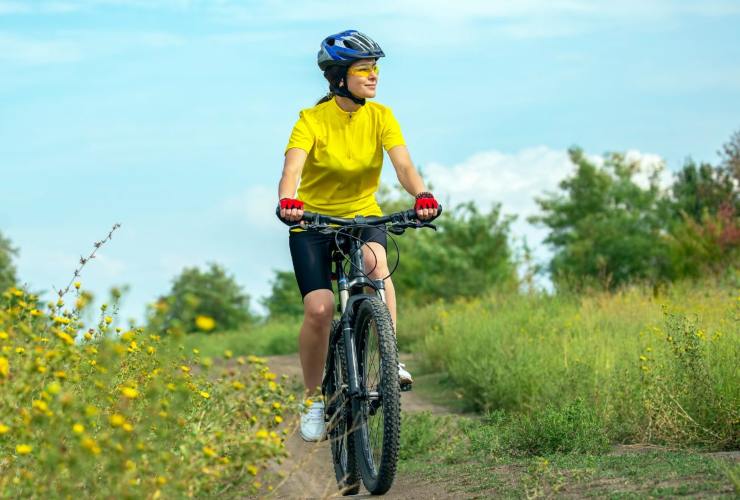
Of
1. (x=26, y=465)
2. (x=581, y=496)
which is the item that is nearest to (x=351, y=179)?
(x=581, y=496)

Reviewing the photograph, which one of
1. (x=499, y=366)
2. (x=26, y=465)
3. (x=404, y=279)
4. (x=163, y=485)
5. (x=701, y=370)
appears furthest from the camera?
(x=404, y=279)

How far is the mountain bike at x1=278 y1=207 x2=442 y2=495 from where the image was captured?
5.82 metres

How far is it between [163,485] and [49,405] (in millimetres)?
531

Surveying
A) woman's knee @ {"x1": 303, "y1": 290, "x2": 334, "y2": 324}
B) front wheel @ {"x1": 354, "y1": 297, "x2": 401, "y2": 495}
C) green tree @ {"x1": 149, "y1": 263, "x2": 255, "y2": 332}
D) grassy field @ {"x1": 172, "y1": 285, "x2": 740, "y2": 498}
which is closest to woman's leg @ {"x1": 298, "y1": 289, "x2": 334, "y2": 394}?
woman's knee @ {"x1": 303, "y1": 290, "x2": 334, "y2": 324}

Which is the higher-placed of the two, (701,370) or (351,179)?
(351,179)

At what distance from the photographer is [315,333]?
6691 millimetres

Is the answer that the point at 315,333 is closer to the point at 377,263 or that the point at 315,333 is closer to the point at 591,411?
the point at 377,263

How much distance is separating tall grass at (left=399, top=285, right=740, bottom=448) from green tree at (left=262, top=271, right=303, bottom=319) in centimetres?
2192

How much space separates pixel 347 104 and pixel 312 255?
1.04 metres

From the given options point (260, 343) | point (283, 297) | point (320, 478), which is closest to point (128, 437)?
point (320, 478)

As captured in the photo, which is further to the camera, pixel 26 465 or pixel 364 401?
pixel 364 401

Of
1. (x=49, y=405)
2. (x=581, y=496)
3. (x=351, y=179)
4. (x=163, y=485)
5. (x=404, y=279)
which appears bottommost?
(x=581, y=496)

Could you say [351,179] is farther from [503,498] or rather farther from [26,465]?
[26,465]

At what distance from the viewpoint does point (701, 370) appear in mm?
7164
